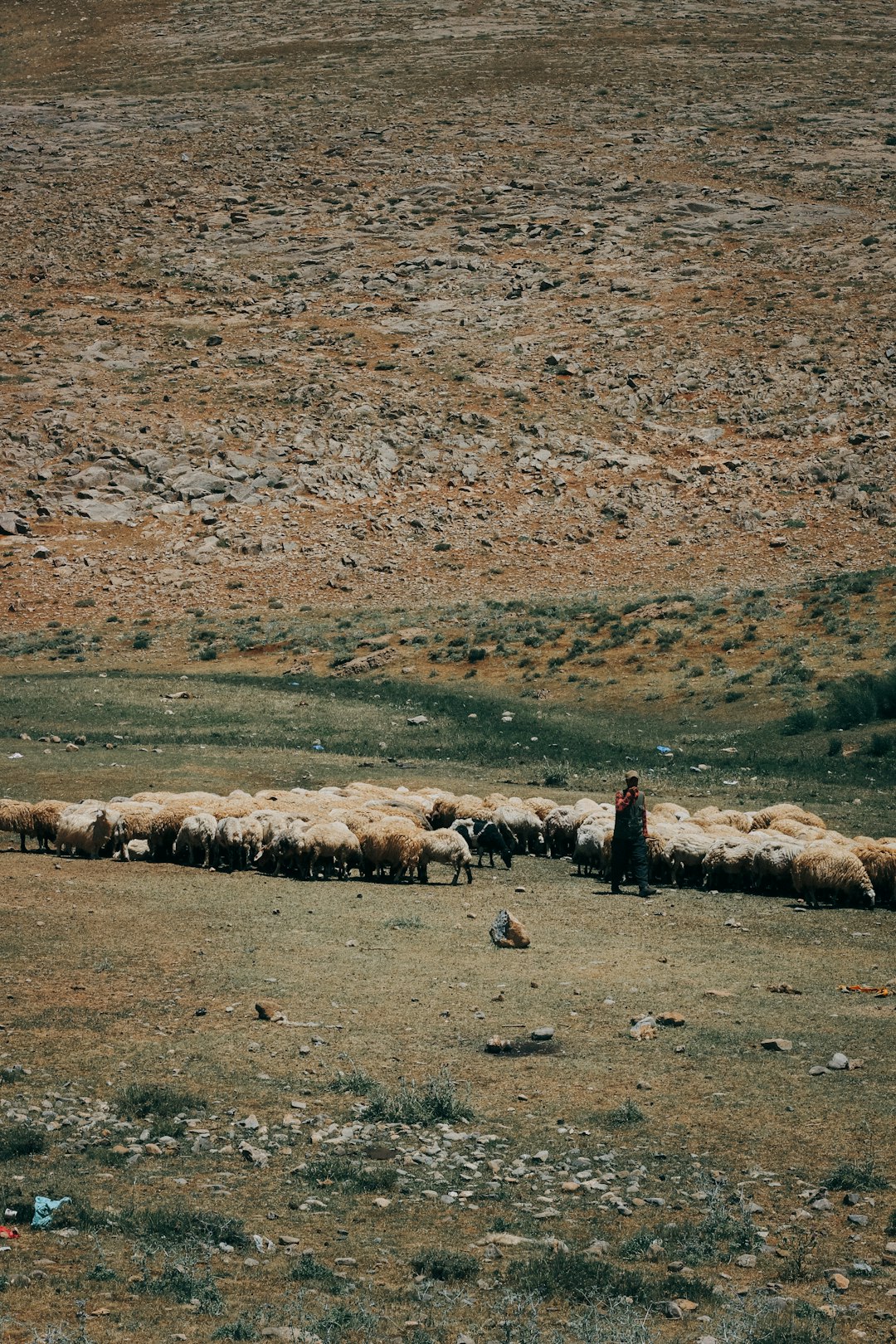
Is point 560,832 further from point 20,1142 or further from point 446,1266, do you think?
point 446,1266

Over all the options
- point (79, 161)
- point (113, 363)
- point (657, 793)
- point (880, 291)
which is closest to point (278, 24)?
point (79, 161)

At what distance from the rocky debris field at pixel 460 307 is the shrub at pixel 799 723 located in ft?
51.3

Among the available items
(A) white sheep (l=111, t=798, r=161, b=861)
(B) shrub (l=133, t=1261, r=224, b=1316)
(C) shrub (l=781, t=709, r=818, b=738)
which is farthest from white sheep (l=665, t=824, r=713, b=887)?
(C) shrub (l=781, t=709, r=818, b=738)

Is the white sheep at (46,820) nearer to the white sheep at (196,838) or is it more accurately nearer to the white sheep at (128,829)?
the white sheep at (128,829)

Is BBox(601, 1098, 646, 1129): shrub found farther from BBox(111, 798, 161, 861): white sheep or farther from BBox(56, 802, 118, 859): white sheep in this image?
BBox(56, 802, 118, 859): white sheep

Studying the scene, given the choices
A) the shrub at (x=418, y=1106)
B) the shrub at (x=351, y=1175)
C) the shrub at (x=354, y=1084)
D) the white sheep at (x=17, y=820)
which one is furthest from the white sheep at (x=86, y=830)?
the shrub at (x=351, y=1175)

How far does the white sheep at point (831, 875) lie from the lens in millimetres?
15062

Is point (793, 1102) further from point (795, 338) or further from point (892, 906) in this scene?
point (795, 338)

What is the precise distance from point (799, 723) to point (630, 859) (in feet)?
41.2

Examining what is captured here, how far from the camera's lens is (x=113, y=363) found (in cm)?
5275

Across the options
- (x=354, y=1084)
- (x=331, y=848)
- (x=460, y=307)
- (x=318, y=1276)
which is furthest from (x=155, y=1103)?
(x=460, y=307)

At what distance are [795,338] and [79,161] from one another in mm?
34706

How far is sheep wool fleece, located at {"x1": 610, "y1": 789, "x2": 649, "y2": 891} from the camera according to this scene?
15789 millimetres

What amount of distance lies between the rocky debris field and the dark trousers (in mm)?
→ 28377
